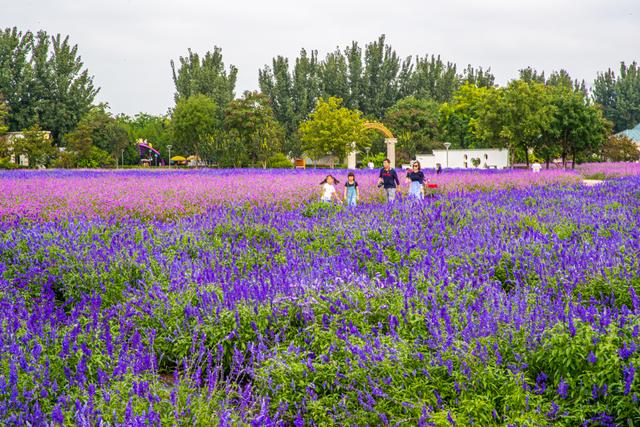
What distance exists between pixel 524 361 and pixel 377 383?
854mm

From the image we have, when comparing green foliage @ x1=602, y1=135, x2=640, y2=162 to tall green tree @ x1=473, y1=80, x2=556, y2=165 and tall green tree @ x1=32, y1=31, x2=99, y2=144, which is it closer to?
tall green tree @ x1=473, y1=80, x2=556, y2=165

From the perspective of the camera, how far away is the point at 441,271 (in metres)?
5.26

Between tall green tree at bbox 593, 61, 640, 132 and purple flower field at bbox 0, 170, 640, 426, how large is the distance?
99419mm

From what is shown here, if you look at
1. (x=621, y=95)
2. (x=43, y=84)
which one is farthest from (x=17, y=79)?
(x=621, y=95)

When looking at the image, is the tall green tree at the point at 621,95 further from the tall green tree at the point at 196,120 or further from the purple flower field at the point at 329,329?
the purple flower field at the point at 329,329

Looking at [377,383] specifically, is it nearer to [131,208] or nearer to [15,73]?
[131,208]

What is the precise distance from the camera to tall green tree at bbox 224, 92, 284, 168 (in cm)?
4728

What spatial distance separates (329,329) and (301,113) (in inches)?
2562

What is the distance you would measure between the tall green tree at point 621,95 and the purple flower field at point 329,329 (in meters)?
99.4

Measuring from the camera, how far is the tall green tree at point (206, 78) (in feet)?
218

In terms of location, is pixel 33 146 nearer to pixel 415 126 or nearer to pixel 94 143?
pixel 94 143

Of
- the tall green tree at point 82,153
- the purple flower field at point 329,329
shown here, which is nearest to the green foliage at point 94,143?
the tall green tree at point 82,153

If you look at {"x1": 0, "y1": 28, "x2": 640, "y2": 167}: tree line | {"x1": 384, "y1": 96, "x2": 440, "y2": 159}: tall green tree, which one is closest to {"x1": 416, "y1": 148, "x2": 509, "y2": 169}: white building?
{"x1": 0, "y1": 28, "x2": 640, "y2": 167}: tree line

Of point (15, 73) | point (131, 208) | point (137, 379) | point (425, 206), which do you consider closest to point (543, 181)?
point (425, 206)
